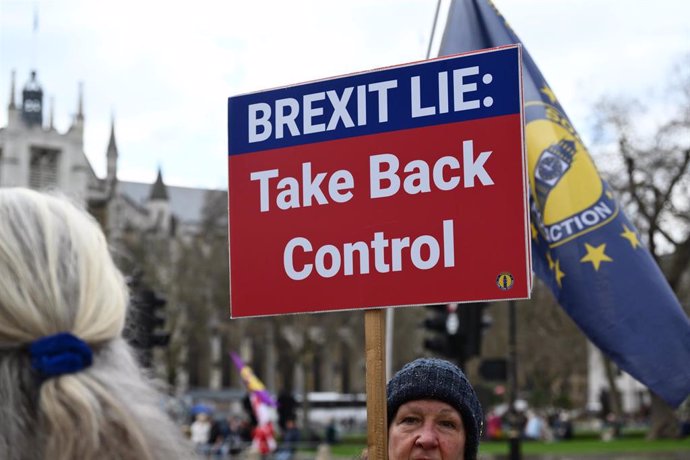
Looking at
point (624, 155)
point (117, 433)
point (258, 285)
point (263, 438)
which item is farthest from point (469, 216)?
point (624, 155)

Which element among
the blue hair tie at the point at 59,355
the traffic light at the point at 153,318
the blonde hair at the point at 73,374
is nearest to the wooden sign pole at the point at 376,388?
the blonde hair at the point at 73,374

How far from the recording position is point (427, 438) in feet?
10.8

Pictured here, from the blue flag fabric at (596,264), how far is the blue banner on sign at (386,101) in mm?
2248

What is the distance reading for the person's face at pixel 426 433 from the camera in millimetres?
3295

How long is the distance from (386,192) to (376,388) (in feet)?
1.85

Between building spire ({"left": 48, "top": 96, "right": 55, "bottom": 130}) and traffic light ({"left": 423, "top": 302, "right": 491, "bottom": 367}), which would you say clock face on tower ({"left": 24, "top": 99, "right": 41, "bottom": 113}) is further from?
traffic light ({"left": 423, "top": 302, "right": 491, "bottom": 367})

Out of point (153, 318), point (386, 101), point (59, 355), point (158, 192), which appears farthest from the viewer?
point (158, 192)

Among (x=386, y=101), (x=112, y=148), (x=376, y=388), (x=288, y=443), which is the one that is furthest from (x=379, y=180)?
(x=112, y=148)

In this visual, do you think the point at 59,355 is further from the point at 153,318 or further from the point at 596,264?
the point at 153,318

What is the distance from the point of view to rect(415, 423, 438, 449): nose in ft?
10.8

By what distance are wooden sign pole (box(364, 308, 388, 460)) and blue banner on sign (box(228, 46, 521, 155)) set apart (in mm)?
583

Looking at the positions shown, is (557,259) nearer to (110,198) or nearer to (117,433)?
(117,433)

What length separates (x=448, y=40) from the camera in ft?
22.9

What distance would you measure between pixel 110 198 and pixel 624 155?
58981mm
